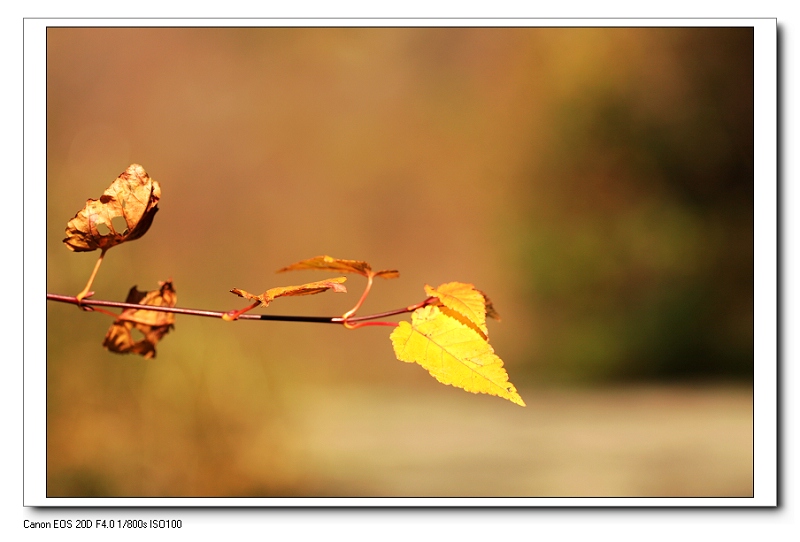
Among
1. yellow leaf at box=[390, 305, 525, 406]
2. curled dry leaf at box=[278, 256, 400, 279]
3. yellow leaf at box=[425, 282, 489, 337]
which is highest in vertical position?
curled dry leaf at box=[278, 256, 400, 279]

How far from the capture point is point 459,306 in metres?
0.25

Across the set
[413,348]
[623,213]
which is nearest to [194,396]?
[413,348]

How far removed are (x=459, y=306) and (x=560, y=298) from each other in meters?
2.38

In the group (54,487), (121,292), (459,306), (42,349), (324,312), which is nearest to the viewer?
(459,306)

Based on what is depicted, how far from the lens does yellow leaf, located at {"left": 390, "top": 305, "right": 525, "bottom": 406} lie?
0.24 meters

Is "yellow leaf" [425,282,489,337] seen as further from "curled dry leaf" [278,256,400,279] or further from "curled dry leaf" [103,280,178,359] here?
"curled dry leaf" [103,280,178,359]

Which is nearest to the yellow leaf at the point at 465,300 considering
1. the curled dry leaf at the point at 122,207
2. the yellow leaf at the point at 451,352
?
the yellow leaf at the point at 451,352

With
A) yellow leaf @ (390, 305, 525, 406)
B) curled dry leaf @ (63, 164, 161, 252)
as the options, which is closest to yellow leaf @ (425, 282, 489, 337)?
yellow leaf @ (390, 305, 525, 406)

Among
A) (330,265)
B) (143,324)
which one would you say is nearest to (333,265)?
(330,265)

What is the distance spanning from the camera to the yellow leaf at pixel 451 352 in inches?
9.6

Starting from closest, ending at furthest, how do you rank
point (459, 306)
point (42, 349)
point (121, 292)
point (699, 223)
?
point (459, 306)
point (42, 349)
point (121, 292)
point (699, 223)

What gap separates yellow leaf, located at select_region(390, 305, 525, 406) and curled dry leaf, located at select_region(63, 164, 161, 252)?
0.36 ft

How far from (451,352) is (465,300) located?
2 cm
